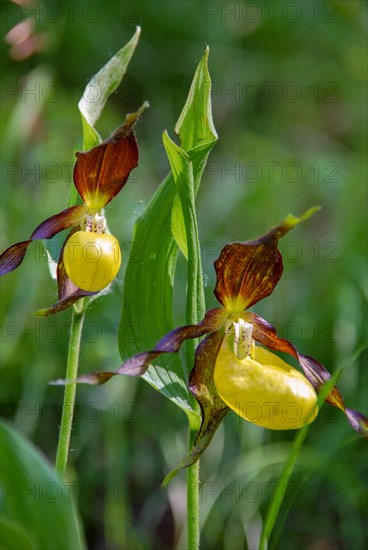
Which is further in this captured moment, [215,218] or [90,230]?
[215,218]

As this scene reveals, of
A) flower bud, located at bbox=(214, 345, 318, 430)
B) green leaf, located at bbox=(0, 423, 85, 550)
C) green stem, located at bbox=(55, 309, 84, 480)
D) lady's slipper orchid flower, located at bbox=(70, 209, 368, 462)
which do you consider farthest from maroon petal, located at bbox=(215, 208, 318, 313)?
green leaf, located at bbox=(0, 423, 85, 550)

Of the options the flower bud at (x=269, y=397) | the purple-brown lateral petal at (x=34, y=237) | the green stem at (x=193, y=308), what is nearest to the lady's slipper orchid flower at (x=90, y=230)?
the purple-brown lateral petal at (x=34, y=237)

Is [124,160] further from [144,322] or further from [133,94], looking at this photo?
[133,94]

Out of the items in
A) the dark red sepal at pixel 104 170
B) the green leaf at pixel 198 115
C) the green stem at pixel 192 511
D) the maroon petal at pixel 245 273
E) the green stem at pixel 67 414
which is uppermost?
the green leaf at pixel 198 115

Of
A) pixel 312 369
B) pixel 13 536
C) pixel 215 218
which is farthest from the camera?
pixel 215 218

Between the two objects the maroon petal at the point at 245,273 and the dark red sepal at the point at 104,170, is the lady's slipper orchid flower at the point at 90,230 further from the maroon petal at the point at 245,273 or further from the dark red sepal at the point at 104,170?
the maroon petal at the point at 245,273

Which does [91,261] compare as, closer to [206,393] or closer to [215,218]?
[206,393]

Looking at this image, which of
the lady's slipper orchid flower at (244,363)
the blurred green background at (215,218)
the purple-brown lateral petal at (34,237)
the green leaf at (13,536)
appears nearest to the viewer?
the green leaf at (13,536)

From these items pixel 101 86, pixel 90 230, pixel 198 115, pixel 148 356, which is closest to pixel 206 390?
pixel 148 356
